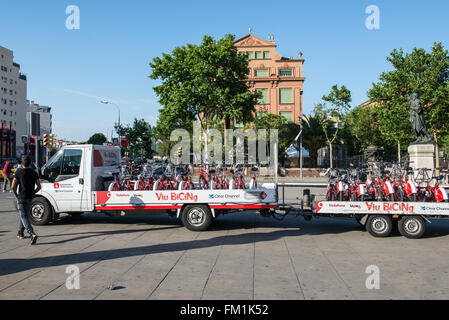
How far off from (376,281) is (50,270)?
514cm

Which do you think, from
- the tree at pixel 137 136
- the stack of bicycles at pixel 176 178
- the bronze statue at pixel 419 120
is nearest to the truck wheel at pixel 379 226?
the stack of bicycles at pixel 176 178

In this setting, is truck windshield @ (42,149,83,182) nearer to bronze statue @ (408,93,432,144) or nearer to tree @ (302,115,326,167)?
bronze statue @ (408,93,432,144)

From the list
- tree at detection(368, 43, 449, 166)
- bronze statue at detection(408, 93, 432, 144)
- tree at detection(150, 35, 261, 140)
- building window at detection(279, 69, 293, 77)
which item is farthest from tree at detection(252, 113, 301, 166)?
bronze statue at detection(408, 93, 432, 144)

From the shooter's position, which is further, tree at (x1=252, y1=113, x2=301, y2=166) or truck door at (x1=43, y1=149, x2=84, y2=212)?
tree at (x1=252, y1=113, x2=301, y2=166)

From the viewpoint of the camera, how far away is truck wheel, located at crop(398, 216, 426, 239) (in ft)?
28.7

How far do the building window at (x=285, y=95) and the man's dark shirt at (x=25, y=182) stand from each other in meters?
56.8

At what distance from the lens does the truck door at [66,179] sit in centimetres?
1023

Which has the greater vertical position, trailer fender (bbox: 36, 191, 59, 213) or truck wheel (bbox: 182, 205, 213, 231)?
trailer fender (bbox: 36, 191, 59, 213)

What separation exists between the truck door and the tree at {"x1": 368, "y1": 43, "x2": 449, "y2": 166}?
33.3m

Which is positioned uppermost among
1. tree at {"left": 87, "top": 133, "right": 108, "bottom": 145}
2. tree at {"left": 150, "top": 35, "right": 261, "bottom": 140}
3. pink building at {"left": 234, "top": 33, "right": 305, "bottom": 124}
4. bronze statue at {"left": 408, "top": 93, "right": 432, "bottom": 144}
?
pink building at {"left": 234, "top": 33, "right": 305, "bottom": 124}

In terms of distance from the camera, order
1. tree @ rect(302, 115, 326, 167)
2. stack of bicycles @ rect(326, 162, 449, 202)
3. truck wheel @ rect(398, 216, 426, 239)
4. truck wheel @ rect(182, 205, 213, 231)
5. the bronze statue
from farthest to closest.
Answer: tree @ rect(302, 115, 326, 167) → the bronze statue → truck wheel @ rect(182, 205, 213, 231) → stack of bicycles @ rect(326, 162, 449, 202) → truck wheel @ rect(398, 216, 426, 239)

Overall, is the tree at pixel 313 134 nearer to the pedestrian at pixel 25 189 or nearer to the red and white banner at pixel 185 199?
the red and white banner at pixel 185 199
